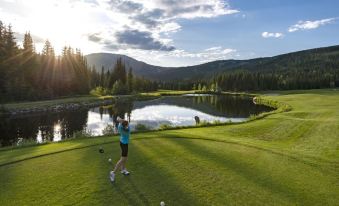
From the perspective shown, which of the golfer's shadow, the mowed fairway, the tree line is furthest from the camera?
the tree line

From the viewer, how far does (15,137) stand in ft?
118

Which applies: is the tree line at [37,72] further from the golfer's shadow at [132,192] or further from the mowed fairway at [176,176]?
the golfer's shadow at [132,192]

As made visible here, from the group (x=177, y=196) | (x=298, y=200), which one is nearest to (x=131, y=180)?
(x=177, y=196)

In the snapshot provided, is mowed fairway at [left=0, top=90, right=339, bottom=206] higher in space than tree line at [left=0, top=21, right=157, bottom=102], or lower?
lower

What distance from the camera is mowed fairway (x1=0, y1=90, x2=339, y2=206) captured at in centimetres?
1013

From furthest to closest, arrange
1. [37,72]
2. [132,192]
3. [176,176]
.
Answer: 1. [37,72]
2. [176,176]
3. [132,192]

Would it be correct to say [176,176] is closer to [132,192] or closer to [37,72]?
[132,192]

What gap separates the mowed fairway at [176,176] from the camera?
10.1m

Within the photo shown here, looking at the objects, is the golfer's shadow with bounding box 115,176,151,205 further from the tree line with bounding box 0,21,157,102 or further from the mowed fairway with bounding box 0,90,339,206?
the tree line with bounding box 0,21,157,102

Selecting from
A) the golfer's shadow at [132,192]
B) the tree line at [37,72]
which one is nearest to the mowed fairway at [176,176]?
the golfer's shadow at [132,192]

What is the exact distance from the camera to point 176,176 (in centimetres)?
1213

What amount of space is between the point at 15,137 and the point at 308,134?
107 ft

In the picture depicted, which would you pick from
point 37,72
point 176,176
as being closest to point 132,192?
point 176,176

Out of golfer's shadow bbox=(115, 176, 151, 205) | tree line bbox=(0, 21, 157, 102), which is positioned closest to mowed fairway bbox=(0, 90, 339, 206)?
golfer's shadow bbox=(115, 176, 151, 205)
